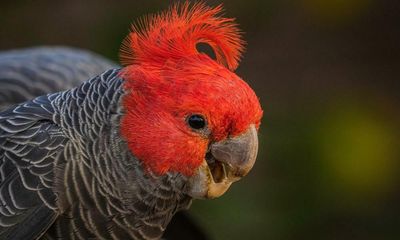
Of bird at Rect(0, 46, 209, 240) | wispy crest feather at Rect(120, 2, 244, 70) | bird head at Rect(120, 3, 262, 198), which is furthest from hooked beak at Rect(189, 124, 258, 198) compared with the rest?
bird at Rect(0, 46, 209, 240)

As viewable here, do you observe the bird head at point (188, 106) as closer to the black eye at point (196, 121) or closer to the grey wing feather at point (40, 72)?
the black eye at point (196, 121)

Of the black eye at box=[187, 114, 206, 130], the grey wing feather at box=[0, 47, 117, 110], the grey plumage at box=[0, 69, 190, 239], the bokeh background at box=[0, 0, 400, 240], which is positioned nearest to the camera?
the black eye at box=[187, 114, 206, 130]

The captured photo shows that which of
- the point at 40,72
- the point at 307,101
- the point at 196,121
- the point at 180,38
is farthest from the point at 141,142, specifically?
the point at 307,101

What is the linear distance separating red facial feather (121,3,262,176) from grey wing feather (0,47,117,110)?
3.53ft

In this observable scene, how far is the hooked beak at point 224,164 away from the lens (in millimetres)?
1684

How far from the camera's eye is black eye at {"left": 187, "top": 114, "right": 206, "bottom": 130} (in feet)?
5.46

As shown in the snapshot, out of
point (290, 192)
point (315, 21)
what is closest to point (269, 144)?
point (290, 192)

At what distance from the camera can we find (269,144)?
3.81 m

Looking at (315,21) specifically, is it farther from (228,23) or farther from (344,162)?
(228,23)

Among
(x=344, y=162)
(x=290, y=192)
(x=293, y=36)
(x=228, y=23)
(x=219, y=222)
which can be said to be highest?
(x=228, y=23)

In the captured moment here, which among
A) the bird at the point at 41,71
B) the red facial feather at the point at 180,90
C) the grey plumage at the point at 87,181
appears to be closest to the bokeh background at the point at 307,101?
the bird at the point at 41,71

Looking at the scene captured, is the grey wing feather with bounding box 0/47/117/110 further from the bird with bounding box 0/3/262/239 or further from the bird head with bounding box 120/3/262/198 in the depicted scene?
the bird head with bounding box 120/3/262/198

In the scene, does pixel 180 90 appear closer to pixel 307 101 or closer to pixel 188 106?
pixel 188 106

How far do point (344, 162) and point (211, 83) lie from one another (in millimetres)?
2185
